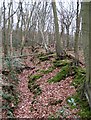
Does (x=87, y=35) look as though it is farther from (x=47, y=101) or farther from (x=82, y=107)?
(x=47, y=101)

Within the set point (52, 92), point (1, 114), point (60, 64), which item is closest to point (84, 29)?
point (52, 92)

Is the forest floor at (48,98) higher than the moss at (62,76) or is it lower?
lower

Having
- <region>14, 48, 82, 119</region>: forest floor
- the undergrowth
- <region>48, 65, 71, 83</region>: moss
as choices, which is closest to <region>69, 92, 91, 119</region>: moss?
<region>14, 48, 82, 119</region>: forest floor

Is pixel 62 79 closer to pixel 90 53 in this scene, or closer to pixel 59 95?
pixel 59 95

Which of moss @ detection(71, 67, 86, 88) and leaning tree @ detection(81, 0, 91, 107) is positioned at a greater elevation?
leaning tree @ detection(81, 0, 91, 107)

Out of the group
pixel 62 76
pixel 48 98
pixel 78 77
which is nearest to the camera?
pixel 48 98

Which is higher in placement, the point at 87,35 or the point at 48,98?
the point at 87,35

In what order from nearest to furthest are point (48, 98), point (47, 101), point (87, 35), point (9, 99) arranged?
point (87, 35) < point (47, 101) < point (48, 98) < point (9, 99)

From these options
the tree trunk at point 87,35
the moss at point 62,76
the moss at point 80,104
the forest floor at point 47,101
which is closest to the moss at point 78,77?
the moss at point 80,104

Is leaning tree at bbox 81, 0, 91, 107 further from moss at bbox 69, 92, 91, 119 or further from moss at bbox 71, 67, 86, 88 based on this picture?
moss at bbox 71, 67, 86, 88

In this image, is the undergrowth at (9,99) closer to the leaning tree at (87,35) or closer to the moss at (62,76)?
the moss at (62,76)

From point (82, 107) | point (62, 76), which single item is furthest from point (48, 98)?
point (62, 76)

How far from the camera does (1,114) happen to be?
753 centimetres

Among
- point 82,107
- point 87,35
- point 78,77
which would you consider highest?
point 87,35
